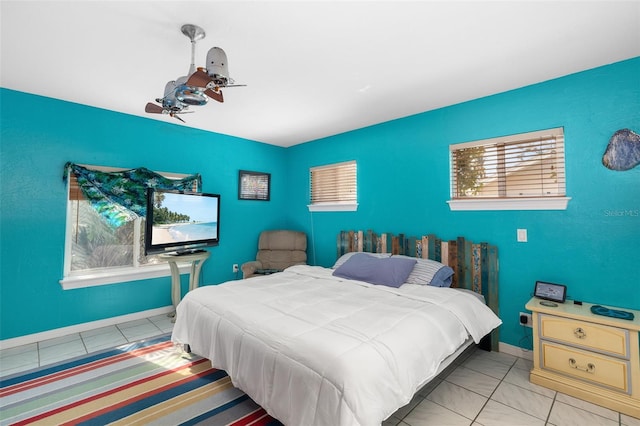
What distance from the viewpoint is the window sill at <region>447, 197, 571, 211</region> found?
252cm

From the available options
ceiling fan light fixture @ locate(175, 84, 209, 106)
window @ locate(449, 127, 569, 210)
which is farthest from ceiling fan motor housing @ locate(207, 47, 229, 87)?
window @ locate(449, 127, 569, 210)

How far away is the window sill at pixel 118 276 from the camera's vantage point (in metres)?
3.17

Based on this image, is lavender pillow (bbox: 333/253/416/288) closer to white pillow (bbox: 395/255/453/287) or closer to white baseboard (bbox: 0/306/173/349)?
white pillow (bbox: 395/255/453/287)

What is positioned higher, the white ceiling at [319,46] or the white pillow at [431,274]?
the white ceiling at [319,46]

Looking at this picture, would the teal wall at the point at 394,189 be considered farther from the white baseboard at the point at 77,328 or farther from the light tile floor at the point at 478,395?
the light tile floor at the point at 478,395

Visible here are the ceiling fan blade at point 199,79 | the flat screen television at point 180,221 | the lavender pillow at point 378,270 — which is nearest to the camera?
the ceiling fan blade at point 199,79

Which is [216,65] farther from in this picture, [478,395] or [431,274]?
[478,395]

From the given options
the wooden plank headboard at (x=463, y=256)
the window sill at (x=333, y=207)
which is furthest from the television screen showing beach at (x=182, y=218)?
the wooden plank headboard at (x=463, y=256)

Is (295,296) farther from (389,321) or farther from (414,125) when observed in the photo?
(414,125)

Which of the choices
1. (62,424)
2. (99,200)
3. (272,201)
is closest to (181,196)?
(99,200)

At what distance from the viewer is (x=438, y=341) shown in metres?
1.86

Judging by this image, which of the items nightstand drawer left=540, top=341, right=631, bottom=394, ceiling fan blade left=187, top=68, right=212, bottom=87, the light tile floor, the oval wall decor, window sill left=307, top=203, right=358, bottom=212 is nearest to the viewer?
ceiling fan blade left=187, top=68, right=212, bottom=87

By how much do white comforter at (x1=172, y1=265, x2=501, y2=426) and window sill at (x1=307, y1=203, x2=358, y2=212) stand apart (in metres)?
1.58

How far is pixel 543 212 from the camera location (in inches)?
103
